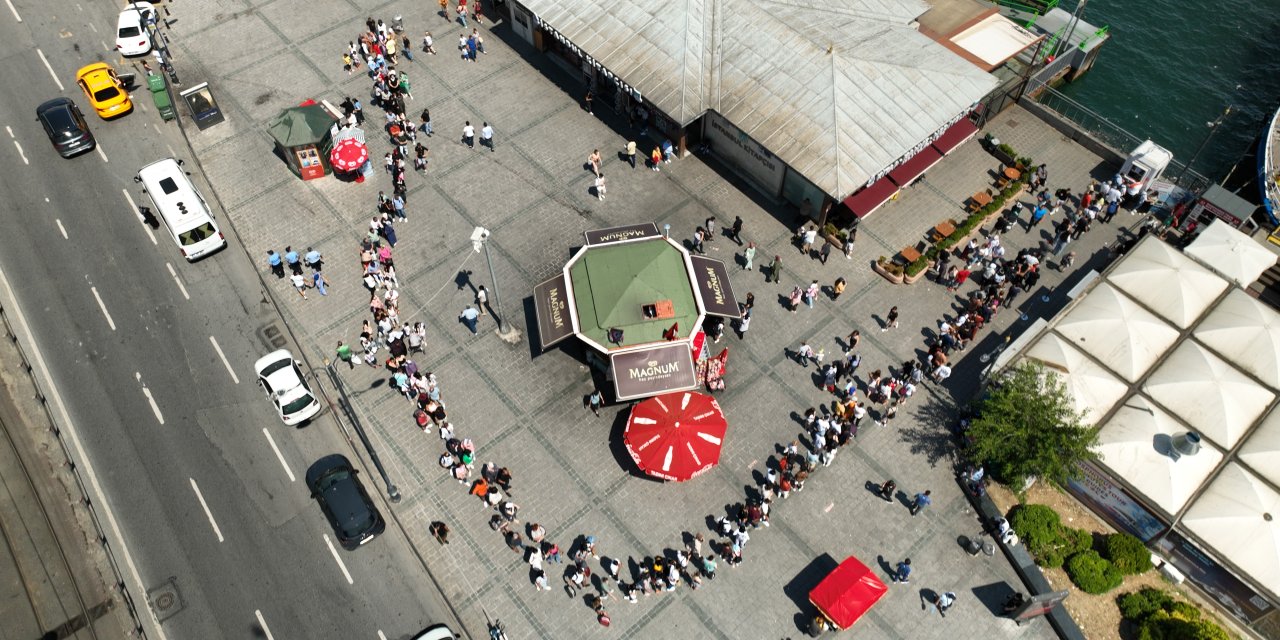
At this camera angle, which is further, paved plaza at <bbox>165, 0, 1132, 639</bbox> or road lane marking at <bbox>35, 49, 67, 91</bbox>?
road lane marking at <bbox>35, 49, 67, 91</bbox>

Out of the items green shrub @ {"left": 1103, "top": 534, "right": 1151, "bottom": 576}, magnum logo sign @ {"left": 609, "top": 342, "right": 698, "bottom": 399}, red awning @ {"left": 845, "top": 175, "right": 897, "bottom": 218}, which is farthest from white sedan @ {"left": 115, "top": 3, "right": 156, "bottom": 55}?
green shrub @ {"left": 1103, "top": 534, "right": 1151, "bottom": 576}

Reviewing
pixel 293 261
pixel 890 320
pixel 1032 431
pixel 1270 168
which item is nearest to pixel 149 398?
pixel 293 261

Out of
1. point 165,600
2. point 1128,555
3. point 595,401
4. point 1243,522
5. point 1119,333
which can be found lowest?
point 165,600

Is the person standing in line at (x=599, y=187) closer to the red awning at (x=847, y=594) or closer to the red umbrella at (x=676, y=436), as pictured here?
the red umbrella at (x=676, y=436)

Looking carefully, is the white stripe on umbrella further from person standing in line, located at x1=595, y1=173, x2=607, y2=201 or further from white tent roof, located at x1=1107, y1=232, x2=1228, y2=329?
white tent roof, located at x1=1107, y1=232, x2=1228, y2=329

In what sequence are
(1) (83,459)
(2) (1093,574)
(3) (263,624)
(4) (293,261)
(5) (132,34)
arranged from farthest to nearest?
1. (5) (132,34)
2. (4) (293,261)
3. (1) (83,459)
4. (2) (1093,574)
5. (3) (263,624)

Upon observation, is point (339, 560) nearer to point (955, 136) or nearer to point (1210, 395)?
point (1210, 395)

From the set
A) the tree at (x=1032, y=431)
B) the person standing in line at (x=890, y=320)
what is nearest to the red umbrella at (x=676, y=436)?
the person standing in line at (x=890, y=320)

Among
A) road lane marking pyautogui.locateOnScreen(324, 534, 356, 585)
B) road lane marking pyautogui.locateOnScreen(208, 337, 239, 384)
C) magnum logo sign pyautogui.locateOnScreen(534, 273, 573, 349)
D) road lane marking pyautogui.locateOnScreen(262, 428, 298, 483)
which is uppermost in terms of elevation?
magnum logo sign pyautogui.locateOnScreen(534, 273, 573, 349)
